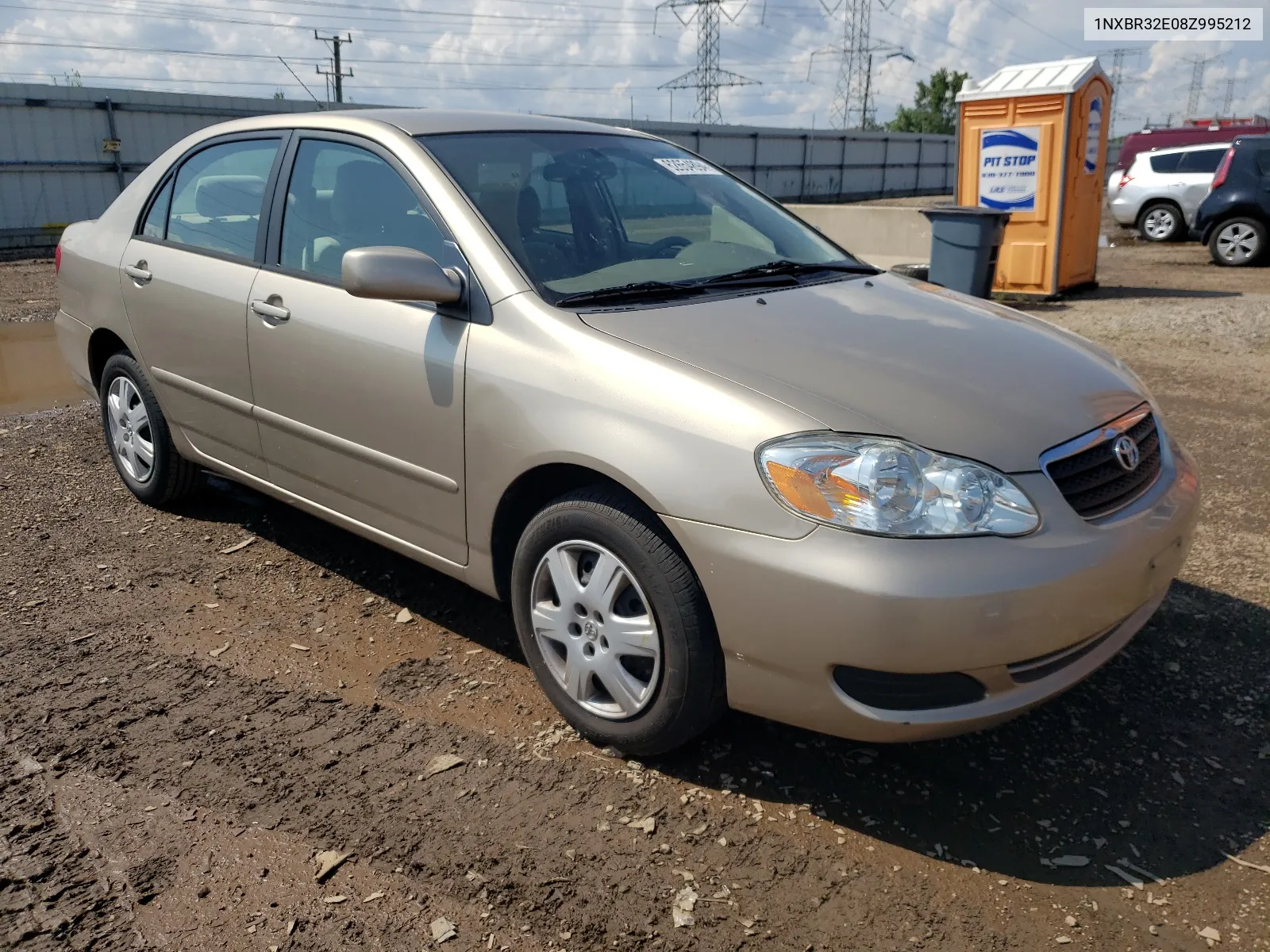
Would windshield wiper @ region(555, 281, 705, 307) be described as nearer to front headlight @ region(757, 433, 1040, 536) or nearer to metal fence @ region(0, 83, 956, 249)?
front headlight @ region(757, 433, 1040, 536)

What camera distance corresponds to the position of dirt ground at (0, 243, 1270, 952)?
2.38m

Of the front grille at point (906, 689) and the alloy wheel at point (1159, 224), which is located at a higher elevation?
the alloy wheel at point (1159, 224)

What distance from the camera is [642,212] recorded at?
3740 mm

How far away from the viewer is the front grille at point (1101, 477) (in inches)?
105

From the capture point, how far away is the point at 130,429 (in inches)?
188

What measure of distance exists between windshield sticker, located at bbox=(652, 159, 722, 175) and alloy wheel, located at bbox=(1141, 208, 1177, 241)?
664 inches

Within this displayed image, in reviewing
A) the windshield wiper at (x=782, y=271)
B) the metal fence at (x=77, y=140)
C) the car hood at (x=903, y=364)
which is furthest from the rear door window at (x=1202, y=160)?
the car hood at (x=903, y=364)

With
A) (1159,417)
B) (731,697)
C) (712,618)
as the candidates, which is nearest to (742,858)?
(731,697)

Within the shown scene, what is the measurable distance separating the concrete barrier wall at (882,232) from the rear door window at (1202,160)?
22.4ft

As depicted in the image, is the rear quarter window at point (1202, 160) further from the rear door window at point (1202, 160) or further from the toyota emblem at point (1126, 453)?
the toyota emblem at point (1126, 453)

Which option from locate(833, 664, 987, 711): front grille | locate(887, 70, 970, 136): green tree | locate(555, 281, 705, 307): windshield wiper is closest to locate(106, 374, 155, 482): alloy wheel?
locate(555, 281, 705, 307): windshield wiper

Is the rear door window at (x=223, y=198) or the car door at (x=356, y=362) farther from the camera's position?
the rear door window at (x=223, y=198)

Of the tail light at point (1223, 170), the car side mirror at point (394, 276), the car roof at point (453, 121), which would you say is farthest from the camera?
the tail light at point (1223, 170)

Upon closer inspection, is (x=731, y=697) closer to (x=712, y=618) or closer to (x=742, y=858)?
(x=712, y=618)
